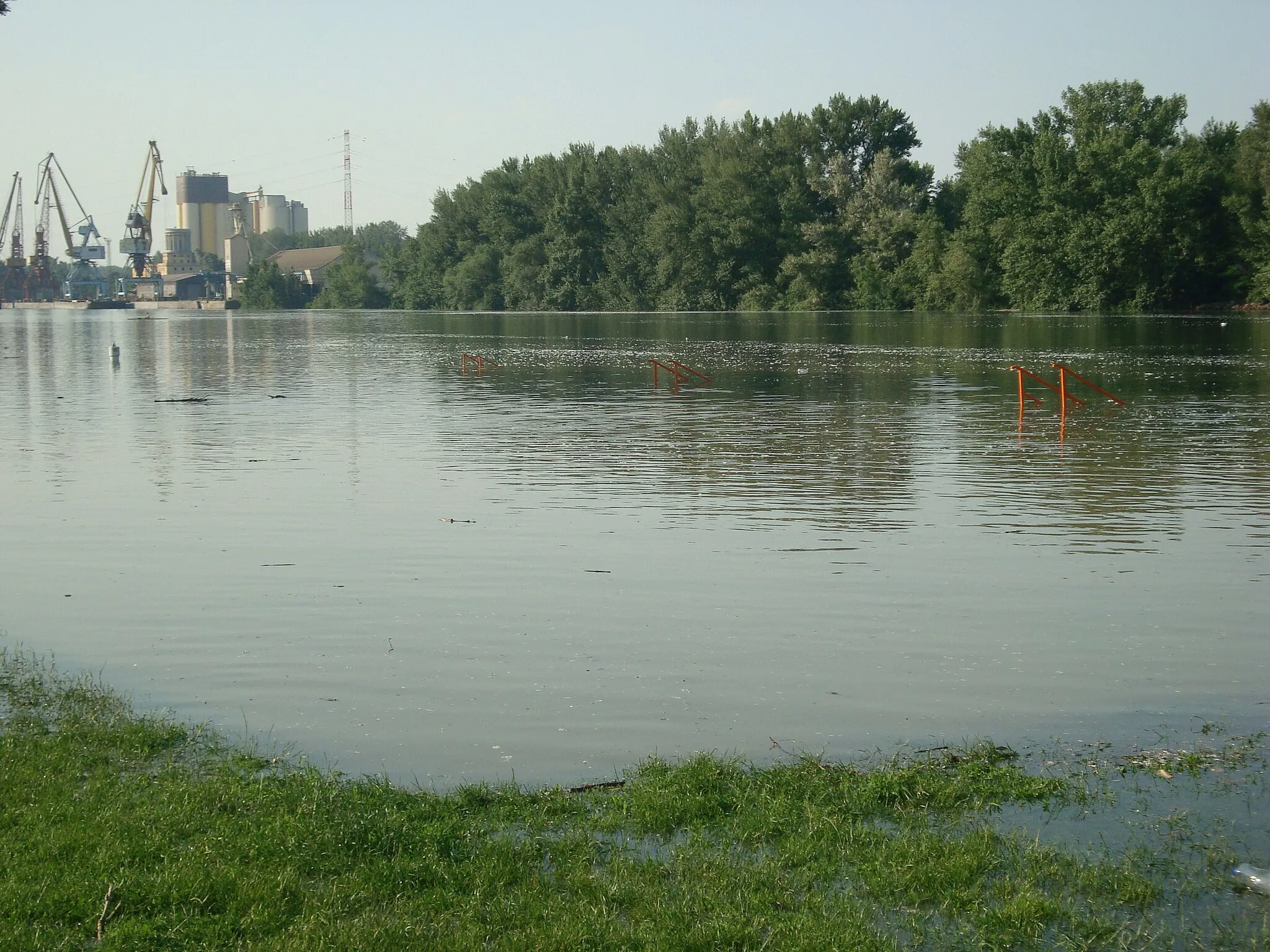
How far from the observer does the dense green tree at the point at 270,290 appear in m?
187

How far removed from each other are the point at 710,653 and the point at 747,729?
1748 mm

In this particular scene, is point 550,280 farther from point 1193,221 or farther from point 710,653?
point 710,653

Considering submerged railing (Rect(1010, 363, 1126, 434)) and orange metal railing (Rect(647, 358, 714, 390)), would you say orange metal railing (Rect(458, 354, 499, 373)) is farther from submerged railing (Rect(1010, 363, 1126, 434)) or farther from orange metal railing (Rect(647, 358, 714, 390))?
submerged railing (Rect(1010, 363, 1126, 434))

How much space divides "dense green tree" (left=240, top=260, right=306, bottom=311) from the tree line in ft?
111

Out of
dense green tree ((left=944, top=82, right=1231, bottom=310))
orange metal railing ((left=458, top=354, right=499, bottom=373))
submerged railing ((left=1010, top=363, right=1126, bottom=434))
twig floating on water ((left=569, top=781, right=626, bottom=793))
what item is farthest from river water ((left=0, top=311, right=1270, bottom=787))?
dense green tree ((left=944, top=82, right=1231, bottom=310))

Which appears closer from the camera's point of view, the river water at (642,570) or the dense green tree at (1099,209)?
the river water at (642,570)

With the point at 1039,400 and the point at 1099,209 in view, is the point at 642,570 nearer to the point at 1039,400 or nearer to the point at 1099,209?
the point at 1039,400

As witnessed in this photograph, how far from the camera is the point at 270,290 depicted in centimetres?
18712

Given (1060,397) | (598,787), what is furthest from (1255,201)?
(598,787)

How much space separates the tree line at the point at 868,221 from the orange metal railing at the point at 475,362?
51328mm

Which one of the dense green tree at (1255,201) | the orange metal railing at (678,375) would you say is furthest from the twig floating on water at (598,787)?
the dense green tree at (1255,201)

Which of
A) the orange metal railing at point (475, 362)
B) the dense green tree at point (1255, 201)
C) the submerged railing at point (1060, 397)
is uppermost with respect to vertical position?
the dense green tree at point (1255, 201)

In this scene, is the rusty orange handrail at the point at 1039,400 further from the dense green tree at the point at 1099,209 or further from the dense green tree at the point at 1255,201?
the dense green tree at the point at 1099,209

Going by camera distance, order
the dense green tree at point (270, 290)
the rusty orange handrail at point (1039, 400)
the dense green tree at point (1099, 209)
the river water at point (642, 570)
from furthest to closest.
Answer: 1. the dense green tree at point (270, 290)
2. the dense green tree at point (1099, 209)
3. the rusty orange handrail at point (1039, 400)
4. the river water at point (642, 570)
